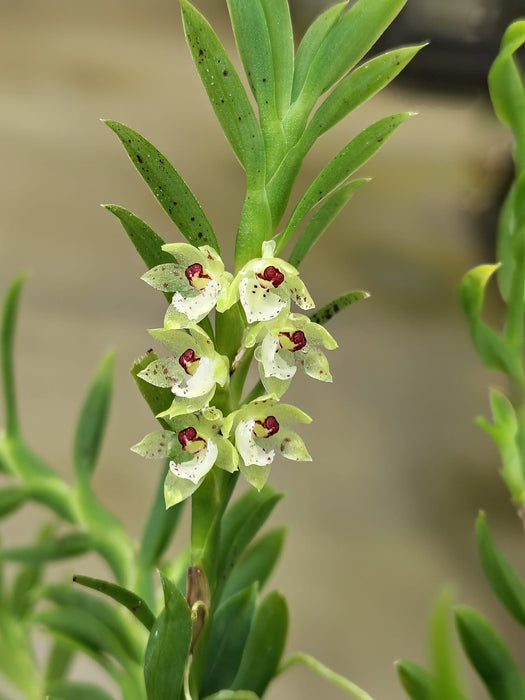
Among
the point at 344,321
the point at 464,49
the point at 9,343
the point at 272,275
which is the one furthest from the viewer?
the point at 344,321

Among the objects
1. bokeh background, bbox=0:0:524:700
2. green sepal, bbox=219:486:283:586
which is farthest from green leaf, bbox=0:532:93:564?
bokeh background, bbox=0:0:524:700

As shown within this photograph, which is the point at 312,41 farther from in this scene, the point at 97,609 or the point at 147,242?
the point at 97,609

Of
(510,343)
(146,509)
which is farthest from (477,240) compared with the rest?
(510,343)

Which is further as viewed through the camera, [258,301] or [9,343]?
[9,343]

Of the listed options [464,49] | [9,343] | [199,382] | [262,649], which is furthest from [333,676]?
[464,49]

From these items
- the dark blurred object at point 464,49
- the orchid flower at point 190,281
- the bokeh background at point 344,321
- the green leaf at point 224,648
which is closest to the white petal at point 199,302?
the orchid flower at point 190,281

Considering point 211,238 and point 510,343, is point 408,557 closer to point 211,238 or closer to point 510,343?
point 510,343
